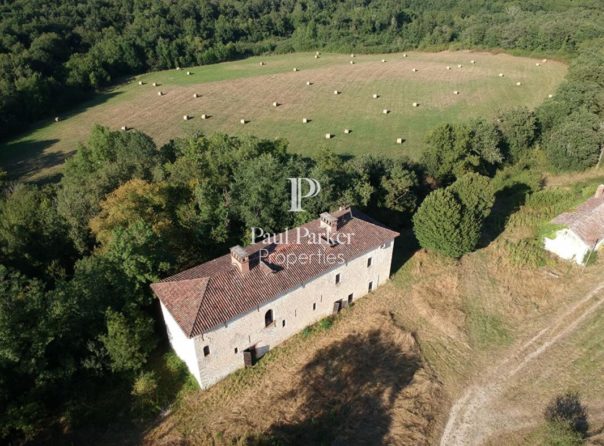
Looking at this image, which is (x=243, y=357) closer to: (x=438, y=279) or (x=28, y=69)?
(x=438, y=279)

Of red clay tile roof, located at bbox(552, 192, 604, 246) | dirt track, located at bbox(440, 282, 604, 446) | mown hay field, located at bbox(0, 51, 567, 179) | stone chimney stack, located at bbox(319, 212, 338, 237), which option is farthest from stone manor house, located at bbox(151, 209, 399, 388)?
mown hay field, located at bbox(0, 51, 567, 179)

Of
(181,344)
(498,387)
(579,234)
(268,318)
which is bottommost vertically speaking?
(498,387)

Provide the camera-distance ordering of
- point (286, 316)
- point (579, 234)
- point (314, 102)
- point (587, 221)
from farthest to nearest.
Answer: point (314, 102) → point (587, 221) → point (579, 234) → point (286, 316)

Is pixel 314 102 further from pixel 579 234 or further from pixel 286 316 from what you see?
pixel 286 316

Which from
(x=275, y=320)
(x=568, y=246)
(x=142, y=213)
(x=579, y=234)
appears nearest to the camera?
(x=275, y=320)

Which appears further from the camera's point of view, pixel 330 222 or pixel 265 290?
pixel 330 222

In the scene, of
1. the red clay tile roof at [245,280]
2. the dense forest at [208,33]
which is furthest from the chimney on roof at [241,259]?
the dense forest at [208,33]

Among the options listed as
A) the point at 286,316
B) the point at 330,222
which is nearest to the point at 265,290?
the point at 286,316

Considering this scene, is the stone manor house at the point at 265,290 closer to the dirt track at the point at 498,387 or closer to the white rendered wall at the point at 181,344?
the white rendered wall at the point at 181,344
